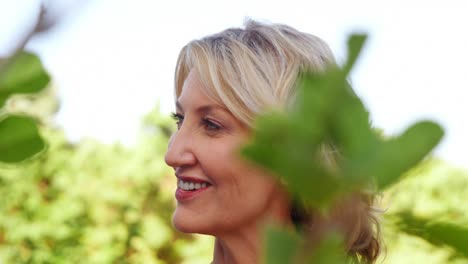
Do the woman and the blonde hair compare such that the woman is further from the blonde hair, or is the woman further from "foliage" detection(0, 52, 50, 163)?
"foliage" detection(0, 52, 50, 163)

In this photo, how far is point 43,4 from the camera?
0.22 m

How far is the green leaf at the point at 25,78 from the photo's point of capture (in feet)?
0.83

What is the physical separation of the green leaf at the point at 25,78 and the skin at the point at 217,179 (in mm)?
1420

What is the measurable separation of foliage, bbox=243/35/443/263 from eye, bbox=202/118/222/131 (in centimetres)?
154

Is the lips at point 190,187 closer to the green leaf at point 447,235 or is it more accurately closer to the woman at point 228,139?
the woman at point 228,139

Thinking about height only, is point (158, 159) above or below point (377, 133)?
below

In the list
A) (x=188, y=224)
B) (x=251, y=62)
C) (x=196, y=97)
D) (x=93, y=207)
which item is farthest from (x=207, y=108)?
(x=93, y=207)

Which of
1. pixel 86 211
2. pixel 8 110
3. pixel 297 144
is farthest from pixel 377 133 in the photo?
pixel 86 211

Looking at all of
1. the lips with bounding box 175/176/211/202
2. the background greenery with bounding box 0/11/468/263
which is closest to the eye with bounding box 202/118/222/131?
the lips with bounding box 175/176/211/202

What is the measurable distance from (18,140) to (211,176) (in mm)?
1458

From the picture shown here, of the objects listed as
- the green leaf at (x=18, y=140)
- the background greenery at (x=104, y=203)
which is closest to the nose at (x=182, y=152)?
the background greenery at (x=104, y=203)

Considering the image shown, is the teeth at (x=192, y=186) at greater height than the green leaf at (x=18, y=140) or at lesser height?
lesser

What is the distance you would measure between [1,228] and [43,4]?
2956 mm

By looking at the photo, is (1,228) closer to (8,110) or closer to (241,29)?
(241,29)
